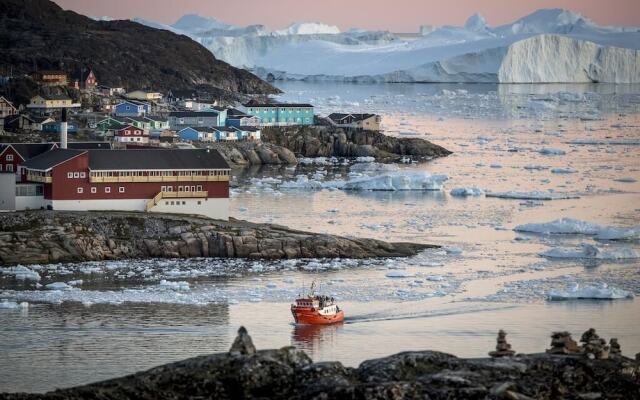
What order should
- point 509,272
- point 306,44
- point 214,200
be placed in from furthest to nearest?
point 306,44, point 214,200, point 509,272

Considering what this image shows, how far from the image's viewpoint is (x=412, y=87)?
115 m

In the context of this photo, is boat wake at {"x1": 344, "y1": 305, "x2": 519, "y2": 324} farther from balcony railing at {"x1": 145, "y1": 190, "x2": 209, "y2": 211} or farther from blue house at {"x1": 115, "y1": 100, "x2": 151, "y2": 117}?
blue house at {"x1": 115, "y1": 100, "x2": 151, "y2": 117}

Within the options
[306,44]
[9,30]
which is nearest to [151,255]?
[9,30]

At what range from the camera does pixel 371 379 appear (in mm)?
15227

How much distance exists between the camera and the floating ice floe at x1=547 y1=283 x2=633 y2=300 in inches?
1024

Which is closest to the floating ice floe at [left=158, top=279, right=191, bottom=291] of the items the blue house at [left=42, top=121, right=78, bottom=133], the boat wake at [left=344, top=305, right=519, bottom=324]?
the boat wake at [left=344, top=305, right=519, bottom=324]

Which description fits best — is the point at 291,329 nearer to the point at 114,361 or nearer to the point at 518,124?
the point at 114,361

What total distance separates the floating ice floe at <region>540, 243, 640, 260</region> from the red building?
7.64 metres

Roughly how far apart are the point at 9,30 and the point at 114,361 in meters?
66.2

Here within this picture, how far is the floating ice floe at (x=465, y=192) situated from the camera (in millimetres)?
42500

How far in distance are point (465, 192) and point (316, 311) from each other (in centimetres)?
1924

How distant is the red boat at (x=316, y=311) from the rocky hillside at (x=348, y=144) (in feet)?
103

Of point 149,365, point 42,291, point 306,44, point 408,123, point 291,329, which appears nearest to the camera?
point 149,365

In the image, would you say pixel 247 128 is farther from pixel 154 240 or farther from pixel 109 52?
pixel 109 52
